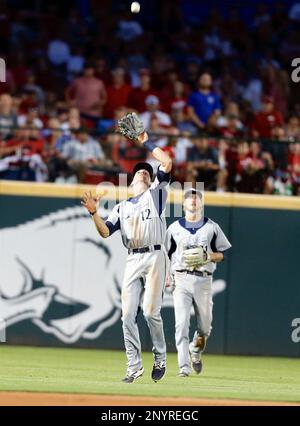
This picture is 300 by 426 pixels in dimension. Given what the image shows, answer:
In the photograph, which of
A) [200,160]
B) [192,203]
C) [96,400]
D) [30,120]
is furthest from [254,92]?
[96,400]

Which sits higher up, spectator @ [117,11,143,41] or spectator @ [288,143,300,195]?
spectator @ [117,11,143,41]

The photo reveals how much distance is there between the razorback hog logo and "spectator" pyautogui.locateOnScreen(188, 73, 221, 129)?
284 cm

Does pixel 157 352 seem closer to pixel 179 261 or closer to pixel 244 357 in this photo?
pixel 179 261

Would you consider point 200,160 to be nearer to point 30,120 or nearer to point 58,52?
point 30,120

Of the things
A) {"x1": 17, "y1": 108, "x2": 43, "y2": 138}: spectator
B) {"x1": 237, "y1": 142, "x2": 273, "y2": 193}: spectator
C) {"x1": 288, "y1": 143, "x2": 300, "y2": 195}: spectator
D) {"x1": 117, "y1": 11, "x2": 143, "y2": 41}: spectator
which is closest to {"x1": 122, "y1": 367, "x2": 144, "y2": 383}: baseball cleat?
{"x1": 237, "y1": 142, "x2": 273, "y2": 193}: spectator

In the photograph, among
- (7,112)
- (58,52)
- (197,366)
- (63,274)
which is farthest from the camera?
(58,52)

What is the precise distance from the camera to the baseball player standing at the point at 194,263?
11359 mm

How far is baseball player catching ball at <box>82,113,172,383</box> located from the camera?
10.0 m

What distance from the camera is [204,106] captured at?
16312 mm

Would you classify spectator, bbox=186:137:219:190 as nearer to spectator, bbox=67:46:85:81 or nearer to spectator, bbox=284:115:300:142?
spectator, bbox=284:115:300:142

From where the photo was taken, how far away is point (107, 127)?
15555 millimetres

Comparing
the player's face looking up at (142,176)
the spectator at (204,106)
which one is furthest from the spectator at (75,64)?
the player's face looking up at (142,176)

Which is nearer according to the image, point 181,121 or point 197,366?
point 197,366

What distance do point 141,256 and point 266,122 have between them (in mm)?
6344
